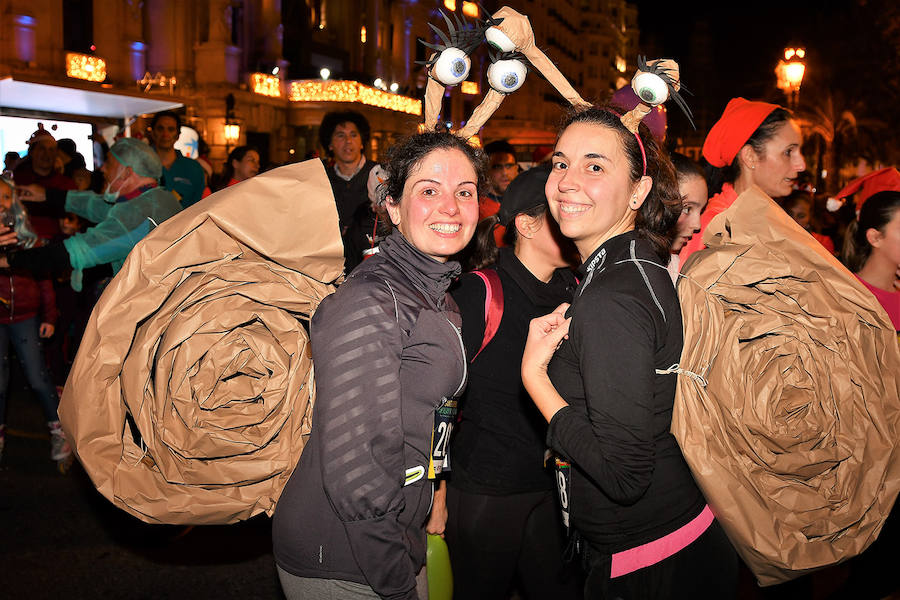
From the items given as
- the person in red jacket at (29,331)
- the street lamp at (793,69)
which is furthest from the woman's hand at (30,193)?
the street lamp at (793,69)

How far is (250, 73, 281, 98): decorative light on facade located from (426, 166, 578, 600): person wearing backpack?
27.2 metres

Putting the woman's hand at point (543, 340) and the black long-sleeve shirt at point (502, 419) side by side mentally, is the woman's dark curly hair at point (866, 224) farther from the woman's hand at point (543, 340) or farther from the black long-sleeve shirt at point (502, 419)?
the woman's hand at point (543, 340)

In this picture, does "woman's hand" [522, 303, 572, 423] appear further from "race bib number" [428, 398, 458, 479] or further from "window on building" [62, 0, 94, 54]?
"window on building" [62, 0, 94, 54]

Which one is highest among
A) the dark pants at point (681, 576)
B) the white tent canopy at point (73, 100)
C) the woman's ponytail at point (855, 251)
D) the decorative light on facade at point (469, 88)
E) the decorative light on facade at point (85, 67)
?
the decorative light on facade at point (469, 88)

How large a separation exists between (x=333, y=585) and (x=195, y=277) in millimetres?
1179

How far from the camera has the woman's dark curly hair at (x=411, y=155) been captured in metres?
2.42

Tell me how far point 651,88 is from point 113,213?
321 centimetres

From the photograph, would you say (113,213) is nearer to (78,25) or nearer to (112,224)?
(112,224)

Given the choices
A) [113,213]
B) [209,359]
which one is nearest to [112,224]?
[113,213]

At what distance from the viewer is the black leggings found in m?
2.81

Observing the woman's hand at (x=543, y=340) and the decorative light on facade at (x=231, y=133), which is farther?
the decorative light on facade at (x=231, y=133)

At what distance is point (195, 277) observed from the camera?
2529mm

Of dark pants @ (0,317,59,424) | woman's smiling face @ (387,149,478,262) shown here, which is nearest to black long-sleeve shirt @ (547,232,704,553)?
woman's smiling face @ (387,149,478,262)

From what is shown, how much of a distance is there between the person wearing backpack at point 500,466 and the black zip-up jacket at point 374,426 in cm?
57
